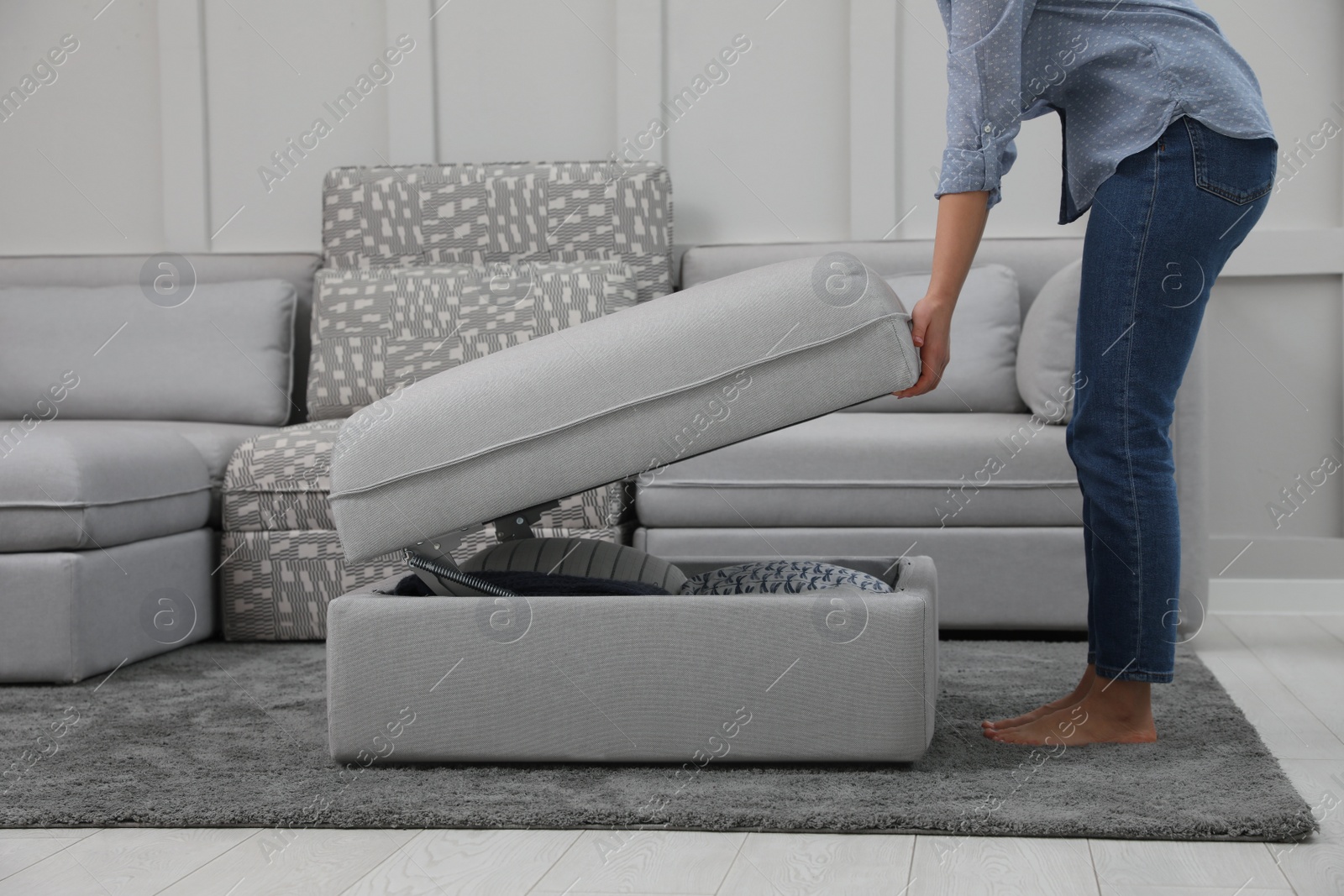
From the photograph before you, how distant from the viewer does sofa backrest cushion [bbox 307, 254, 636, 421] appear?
269 centimetres

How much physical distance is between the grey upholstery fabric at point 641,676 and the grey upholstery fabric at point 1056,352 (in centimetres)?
107

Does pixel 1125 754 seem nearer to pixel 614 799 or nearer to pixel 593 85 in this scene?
pixel 614 799

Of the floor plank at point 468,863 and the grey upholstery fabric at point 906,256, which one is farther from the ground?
the grey upholstery fabric at point 906,256

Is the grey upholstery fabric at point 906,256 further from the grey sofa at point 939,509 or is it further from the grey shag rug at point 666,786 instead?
the grey shag rug at point 666,786


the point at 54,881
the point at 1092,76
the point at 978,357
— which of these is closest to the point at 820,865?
the point at 54,881

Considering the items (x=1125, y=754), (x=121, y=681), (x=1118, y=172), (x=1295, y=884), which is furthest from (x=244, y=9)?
(x=1295, y=884)

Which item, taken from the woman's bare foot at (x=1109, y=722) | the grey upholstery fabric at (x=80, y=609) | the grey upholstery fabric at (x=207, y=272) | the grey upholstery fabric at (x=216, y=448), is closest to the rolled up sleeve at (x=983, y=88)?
the woman's bare foot at (x=1109, y=722)

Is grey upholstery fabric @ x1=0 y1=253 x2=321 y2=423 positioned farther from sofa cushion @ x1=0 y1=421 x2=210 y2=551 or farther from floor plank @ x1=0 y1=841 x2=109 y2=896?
floor plank @ x1=0 y1=841 x2=109 y2=896

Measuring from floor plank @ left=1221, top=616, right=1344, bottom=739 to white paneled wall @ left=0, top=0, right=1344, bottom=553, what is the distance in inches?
15.3

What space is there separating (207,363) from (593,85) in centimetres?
123

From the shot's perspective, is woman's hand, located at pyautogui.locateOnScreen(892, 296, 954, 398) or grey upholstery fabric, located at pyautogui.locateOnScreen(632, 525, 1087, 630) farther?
grey upholstery fabric, located at pyautogui.locateOnScreen(632, 525, 1087, 630)

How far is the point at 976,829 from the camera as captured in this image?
113 cm

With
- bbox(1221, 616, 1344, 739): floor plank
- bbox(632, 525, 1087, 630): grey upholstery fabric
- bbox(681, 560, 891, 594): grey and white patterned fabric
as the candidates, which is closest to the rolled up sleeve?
bbox(681, 560, 891, 594): grey and white patterned fabric

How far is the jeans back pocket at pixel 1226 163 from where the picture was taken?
131cm
